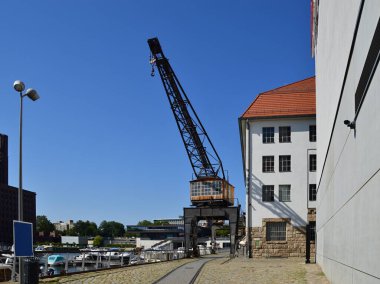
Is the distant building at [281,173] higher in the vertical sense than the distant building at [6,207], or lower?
higher

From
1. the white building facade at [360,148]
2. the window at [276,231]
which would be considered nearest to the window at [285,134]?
the window at [276,231]

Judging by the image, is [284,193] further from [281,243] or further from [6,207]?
[6,207]

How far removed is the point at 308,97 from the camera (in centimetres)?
4209

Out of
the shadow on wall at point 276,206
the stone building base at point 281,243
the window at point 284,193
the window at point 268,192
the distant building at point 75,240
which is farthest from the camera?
the distant building at point 75,240

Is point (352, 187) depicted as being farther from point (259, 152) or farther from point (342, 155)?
point (259, 152)

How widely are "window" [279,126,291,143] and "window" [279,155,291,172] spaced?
147 centimetres

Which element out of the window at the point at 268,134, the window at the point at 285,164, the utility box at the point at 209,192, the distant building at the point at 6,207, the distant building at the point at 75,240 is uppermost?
the window at the point at 268,134

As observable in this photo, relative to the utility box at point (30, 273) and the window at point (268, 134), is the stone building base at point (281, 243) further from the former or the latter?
the utility box at point (30, 273)

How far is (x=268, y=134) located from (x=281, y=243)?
9.36 metres

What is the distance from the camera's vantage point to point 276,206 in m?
40.4

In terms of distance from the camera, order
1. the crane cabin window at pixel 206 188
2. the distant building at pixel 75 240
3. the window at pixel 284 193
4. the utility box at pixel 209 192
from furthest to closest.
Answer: the distant building at pixel 75 240 → the crane cabin window at pixel 206 188 → the utility box at pixel 209 192 → the window at pixel 284 193

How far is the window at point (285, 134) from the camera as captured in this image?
41.3 meters

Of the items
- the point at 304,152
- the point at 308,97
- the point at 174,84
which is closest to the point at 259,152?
the point at 304,152

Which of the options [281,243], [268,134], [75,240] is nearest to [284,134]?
[268,134]
